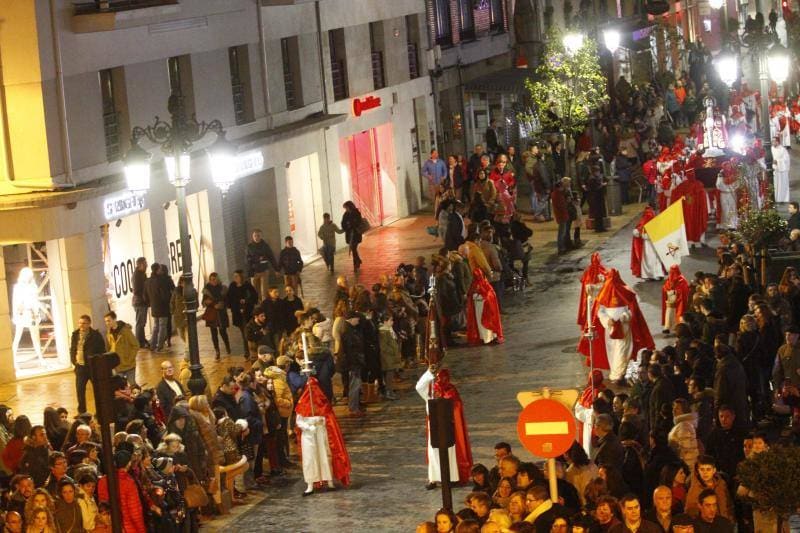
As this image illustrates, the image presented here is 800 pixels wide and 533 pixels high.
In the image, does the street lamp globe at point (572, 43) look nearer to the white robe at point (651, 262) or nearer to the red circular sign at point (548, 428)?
the white robe at point (651, 262)

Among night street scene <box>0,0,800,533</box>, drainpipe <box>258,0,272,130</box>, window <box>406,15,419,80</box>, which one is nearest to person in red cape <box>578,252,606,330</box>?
night street scene <box>0,0,800,533</box>

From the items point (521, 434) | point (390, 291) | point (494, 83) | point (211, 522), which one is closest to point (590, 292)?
point (390, 291)

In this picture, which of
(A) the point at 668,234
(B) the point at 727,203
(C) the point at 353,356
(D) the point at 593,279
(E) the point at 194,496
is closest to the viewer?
(E) the point at 194,496

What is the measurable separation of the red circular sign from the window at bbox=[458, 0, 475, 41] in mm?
36904

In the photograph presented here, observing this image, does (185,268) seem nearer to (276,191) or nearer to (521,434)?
(521,434)

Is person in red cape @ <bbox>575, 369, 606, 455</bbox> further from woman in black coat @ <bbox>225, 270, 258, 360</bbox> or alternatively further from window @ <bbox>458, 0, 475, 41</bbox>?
window @ <bbox>458, 0, 475, 41</bbox>

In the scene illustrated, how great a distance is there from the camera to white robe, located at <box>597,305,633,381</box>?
25.3 meters

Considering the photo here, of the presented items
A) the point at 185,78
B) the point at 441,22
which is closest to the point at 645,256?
the point at 185,78

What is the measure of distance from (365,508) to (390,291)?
24.7 feet

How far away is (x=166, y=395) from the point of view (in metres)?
22.5

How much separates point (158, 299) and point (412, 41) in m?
19.2

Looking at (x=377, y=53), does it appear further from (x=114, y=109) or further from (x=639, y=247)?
(x=114, y=109)

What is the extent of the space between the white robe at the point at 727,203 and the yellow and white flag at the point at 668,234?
4107 millimetres

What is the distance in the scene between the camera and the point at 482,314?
2934 cm
